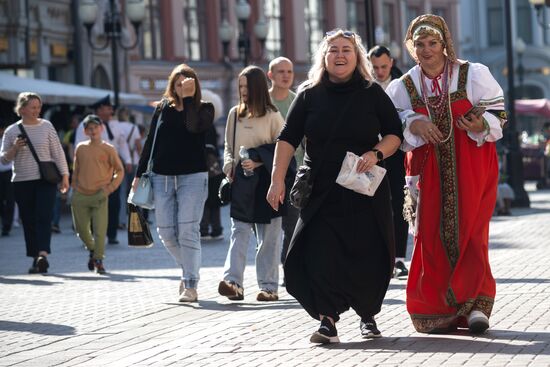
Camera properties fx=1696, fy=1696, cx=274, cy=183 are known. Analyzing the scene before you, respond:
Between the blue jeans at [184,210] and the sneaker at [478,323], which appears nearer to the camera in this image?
the sneaker at [478,323]

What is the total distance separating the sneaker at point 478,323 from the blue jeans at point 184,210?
3.65 m

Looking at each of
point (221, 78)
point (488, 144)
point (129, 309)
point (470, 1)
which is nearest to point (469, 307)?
point (488, 144)

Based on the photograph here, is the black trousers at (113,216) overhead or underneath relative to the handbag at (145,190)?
underneath

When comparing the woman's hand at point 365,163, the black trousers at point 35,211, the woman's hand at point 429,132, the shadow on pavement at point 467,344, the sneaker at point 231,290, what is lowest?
the sneaker at point 231,290

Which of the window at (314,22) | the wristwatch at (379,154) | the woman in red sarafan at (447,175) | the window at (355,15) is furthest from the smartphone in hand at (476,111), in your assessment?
the window at (355,15)

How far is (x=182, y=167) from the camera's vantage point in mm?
12531

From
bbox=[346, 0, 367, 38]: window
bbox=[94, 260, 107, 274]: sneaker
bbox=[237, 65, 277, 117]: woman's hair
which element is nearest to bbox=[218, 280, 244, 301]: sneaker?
bbox=[237, 65, 277, 117]: woman's hair

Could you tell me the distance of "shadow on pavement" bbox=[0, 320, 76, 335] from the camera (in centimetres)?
1095

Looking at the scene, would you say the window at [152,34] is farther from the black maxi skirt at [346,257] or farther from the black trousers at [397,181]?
the black maxi skirt at [346,257]

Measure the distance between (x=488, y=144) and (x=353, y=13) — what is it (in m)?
49.7

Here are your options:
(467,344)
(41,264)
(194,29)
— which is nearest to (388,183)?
(467,344)

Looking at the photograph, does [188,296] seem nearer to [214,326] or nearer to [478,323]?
[214,326]

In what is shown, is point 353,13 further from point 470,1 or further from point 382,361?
point 382,361

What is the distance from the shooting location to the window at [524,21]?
77.1 meters
